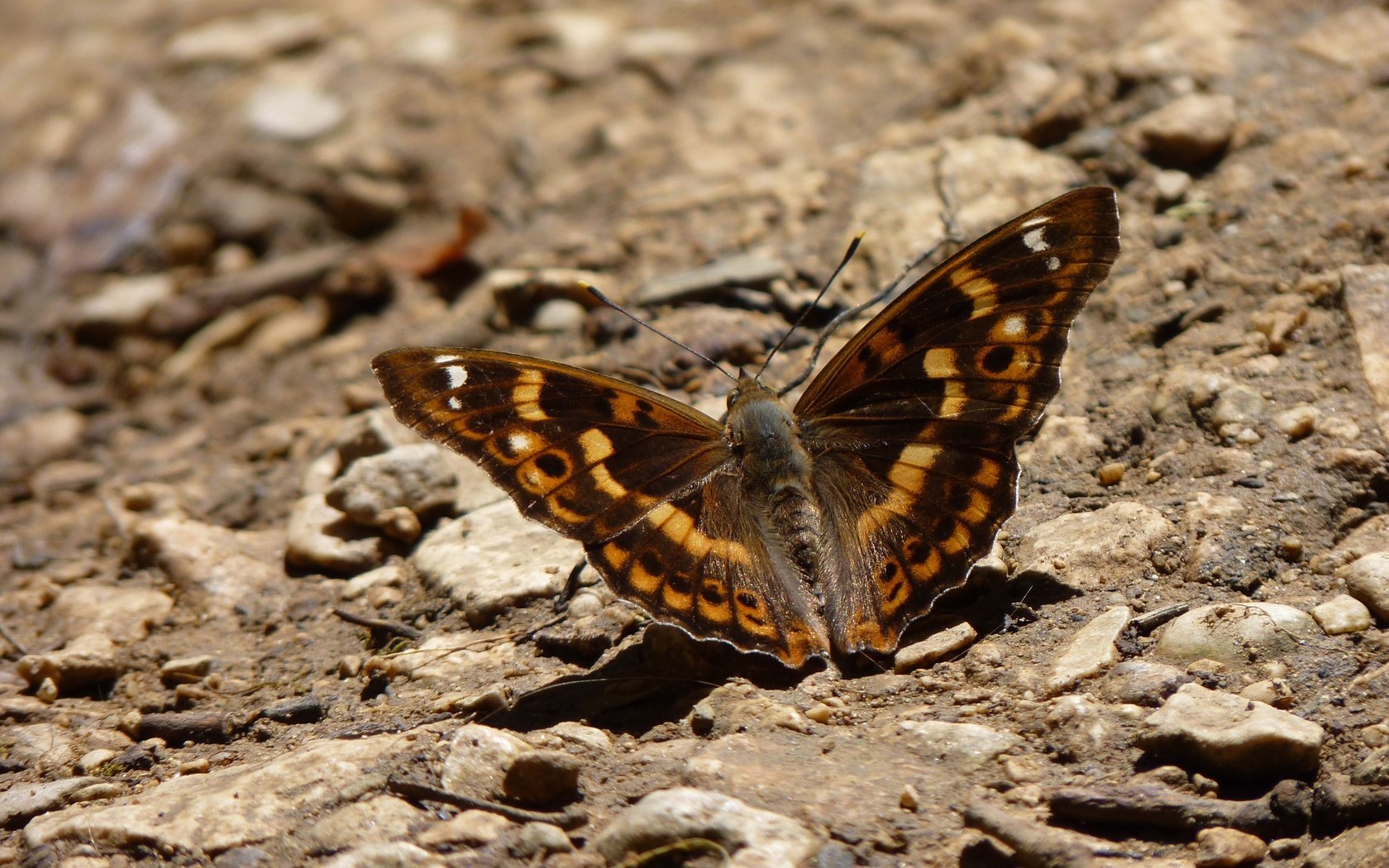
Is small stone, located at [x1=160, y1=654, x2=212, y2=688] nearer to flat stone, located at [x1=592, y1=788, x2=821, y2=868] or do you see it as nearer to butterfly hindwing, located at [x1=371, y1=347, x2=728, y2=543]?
butterfly hindwing, located at [x1=371, y1=347, x2=728, y2=543]

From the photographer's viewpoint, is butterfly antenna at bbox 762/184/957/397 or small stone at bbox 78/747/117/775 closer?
small stone at bbox 78/747/117/775

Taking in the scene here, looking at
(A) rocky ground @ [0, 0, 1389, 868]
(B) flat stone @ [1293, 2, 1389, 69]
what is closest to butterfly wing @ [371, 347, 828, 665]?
(A) rocky ground @ [0, 0, 1389, 868]

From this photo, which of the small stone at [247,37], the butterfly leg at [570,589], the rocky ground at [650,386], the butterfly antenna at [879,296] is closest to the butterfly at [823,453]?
the rocky ground at [650,386]

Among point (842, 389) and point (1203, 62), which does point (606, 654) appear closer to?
point (842, 389)

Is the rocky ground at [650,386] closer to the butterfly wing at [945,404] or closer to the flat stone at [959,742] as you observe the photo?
the flat stone at [959,742]

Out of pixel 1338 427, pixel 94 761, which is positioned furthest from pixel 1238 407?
pixel 94 761

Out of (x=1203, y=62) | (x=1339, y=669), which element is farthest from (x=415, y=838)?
(x=1203, y=62)
